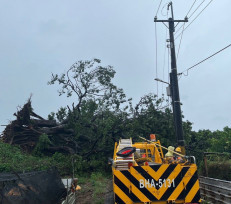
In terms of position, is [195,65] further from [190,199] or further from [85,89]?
[85,89]

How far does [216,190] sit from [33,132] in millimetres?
12467

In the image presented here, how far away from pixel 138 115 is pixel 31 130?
7070mm

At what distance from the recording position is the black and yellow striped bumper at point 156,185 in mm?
5578

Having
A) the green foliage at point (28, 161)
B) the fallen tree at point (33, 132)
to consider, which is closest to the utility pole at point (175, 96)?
the green foliage at point (28, 161)

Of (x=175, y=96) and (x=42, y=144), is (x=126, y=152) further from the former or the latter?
(x=42, y=144)

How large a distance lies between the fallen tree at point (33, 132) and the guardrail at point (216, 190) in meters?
9.71

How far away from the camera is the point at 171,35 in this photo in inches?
486

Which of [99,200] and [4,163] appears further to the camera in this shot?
[4,163]

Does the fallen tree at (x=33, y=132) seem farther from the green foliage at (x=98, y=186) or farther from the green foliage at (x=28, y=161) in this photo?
the green foliage at (x=98, y=186)

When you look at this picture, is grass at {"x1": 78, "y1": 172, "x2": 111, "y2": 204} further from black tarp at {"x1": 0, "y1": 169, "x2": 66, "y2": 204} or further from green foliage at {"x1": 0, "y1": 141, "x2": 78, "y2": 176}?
black tarp at {"x1": 0, "y1": 169, "x2": 66, "y2": 204}

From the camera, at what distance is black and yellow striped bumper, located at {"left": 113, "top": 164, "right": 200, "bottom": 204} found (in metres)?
5.58

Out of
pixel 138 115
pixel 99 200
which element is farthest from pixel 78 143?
pixel 99 200

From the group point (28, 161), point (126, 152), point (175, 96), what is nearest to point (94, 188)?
point (28, 161)

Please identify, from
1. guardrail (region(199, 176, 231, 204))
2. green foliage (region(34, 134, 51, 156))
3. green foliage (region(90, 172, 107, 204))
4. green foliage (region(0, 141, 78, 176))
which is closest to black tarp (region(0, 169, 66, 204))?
green foliage (region(90, 172, 107, 204))
